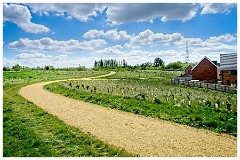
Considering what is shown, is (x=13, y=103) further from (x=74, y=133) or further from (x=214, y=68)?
(x=214, y=68)

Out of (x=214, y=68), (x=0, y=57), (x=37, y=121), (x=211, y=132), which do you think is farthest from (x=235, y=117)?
(x=214, y=68)

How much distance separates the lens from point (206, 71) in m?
37.2

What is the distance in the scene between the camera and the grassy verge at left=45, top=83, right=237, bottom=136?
1140 centimetres

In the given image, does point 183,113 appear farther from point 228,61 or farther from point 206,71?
point 206,71

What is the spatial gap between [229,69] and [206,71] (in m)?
7.33

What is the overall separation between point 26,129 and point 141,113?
5.62 m

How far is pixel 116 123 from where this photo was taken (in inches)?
488

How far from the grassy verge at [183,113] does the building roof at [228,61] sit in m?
16.5

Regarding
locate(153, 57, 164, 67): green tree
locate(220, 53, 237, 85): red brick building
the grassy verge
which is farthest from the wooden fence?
locate(153, 57, 164, 67): green tree

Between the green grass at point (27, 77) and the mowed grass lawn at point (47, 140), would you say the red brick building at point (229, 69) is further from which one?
the green grass at point (27, 77)

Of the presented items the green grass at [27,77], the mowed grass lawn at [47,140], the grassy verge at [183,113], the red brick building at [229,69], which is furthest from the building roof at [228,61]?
the green grass at [27,77]

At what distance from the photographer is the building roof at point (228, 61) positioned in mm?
29688

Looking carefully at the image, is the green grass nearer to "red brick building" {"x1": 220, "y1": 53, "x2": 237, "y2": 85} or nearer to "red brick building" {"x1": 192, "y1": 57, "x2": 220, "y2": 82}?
"red brick building" {"x1": 192, "y1": 57, "x2": 220, "y2": 82}

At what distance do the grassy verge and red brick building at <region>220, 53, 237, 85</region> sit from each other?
53.2 feet
